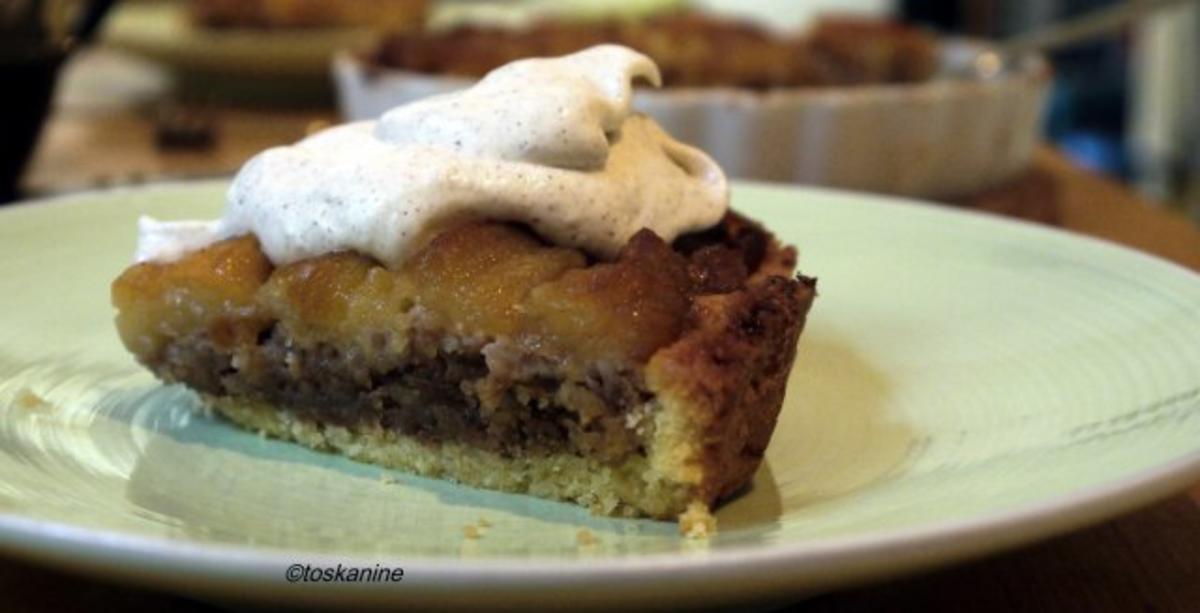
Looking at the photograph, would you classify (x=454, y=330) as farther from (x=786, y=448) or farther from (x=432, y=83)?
(x=432, y=83)

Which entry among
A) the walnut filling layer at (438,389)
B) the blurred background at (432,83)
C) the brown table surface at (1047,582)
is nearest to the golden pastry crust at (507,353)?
the walnut filling layer at (438,389)

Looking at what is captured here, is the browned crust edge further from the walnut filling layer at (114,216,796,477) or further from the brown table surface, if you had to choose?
the brown table surface

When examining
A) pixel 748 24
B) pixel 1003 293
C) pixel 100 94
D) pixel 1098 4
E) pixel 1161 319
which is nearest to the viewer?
pixel 1161 319

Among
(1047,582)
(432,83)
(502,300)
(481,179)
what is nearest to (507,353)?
(502,300)

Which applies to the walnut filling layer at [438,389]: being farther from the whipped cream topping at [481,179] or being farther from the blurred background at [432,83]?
the blurred background at [432,83]

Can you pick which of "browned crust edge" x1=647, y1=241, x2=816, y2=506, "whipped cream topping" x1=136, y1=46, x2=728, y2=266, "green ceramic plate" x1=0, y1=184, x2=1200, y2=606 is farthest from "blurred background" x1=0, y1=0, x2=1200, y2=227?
"browned crust edge" x1=647, y1=241, x2=816, y2=506

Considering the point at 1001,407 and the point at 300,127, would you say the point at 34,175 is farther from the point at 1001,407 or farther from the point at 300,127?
the point at 1001,407

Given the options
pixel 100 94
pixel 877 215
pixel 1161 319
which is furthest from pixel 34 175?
pixel 1161 319
